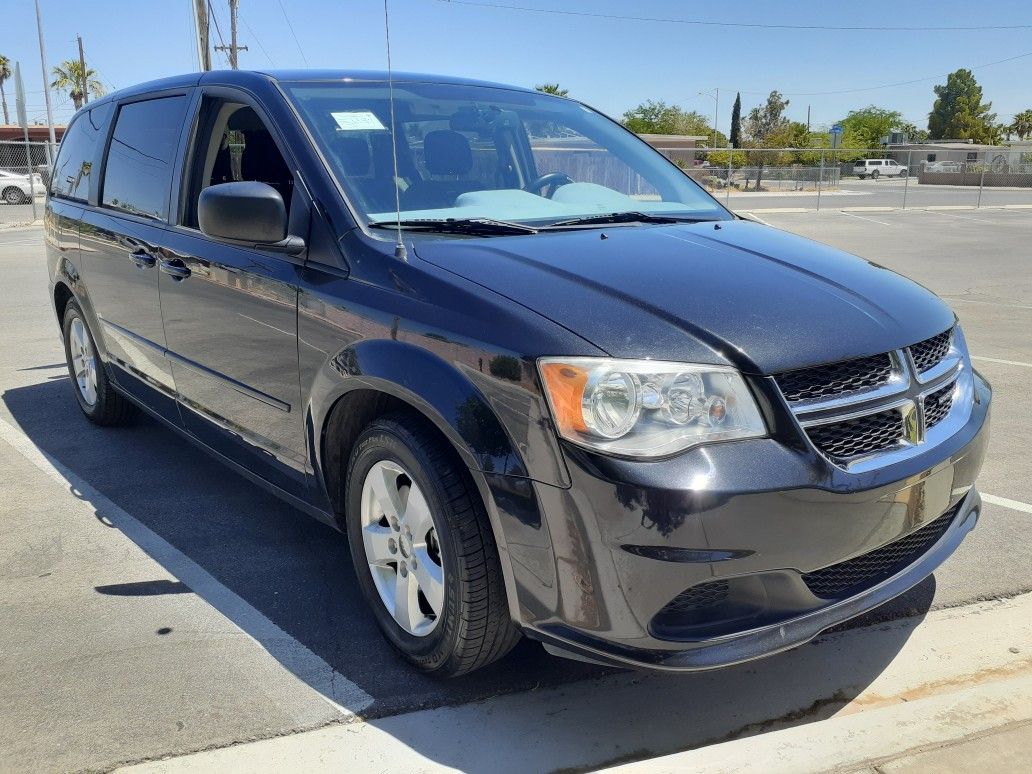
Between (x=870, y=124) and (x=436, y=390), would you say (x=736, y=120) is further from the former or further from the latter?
Answer: (x=436, y=390)

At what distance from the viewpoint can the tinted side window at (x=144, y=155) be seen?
164 inches

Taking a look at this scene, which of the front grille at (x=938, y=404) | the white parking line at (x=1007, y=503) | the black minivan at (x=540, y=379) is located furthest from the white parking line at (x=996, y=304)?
the front grille at (x=938, y=404)

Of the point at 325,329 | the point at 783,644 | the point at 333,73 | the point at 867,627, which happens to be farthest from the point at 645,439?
the point at 333,73

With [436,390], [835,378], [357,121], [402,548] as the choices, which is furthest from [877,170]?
[436,390]

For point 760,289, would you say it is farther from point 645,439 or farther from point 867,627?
point 867,627

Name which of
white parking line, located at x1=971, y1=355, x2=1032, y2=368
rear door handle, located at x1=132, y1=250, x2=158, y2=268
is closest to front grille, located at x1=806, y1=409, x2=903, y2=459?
rear door handle, located at x1=132, y1=250, x2=158, y2=268

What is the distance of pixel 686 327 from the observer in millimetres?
2447

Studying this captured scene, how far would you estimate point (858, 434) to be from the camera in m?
2.46

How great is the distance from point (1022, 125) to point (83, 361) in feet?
359

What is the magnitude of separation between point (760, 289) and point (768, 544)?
2.65ft

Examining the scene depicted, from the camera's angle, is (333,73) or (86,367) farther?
(86,367)

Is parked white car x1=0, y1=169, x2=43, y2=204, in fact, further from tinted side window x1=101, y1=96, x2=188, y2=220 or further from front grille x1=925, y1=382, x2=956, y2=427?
front grille x1=925, y1=382, x2=956, y2=427

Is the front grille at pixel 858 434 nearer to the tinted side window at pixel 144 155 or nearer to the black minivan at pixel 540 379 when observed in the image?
the black minivan at pixel 540 379

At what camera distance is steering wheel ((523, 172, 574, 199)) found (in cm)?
379
